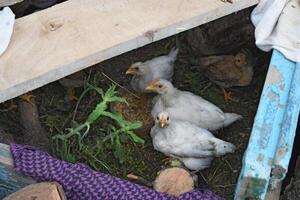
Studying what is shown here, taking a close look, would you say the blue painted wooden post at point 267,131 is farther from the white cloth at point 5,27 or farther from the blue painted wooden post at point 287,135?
the white cloth at point 5,27

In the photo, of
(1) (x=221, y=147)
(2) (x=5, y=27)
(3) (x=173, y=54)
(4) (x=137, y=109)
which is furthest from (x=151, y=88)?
(2) (x=5, y=27)

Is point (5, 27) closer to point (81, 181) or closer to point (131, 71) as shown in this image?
point (81, 181)

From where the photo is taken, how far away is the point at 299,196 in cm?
245

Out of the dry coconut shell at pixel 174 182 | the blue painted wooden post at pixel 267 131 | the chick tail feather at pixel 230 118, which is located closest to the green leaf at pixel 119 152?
the dry coconut shell at pixel 174 182

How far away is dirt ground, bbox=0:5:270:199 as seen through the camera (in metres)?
3.02

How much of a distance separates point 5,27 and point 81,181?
763 mm

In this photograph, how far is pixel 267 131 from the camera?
233 cm

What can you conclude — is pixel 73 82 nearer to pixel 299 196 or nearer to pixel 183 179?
pixel 183 179

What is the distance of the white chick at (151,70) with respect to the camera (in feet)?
10.9

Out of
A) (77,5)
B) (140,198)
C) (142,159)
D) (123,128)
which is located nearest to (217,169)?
(142,159)

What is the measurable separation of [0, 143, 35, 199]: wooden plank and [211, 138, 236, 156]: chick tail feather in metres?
0.91

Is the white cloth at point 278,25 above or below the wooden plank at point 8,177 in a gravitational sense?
above

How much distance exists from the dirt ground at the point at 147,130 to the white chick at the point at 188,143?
0.41 feet

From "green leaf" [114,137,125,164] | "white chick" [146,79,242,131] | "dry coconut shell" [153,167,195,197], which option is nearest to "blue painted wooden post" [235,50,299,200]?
"dry coconut shell" [153,167,195,197]
